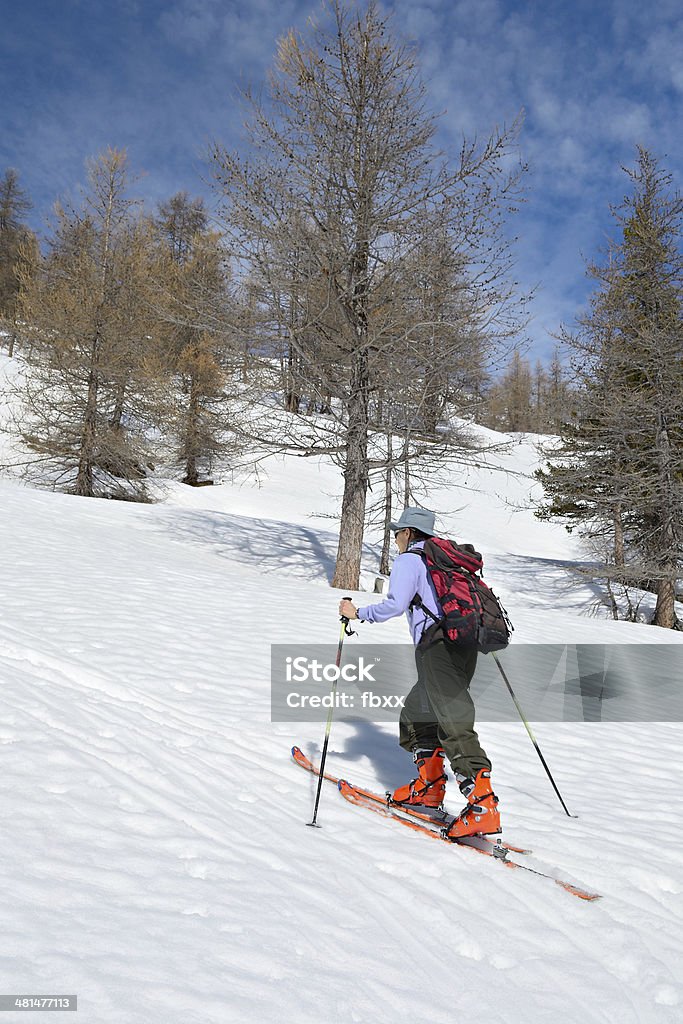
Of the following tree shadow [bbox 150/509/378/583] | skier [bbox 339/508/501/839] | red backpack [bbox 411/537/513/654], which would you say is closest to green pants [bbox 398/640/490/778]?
skier [bbox 339/508/501/839]

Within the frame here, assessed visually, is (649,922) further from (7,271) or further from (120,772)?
(7,271)

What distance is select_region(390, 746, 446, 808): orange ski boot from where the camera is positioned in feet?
13.5

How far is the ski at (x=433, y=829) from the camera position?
3.60m

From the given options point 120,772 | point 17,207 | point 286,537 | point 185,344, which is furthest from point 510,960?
point 17,207

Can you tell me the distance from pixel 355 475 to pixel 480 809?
26.0 feet

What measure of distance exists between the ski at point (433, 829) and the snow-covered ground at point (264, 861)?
7cm

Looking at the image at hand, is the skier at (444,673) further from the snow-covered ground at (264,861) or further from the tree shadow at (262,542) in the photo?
the tree shadow at (262,542)

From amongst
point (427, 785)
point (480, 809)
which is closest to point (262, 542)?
point (427, 785)

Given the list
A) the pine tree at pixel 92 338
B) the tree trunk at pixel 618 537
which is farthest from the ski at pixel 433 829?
the pine tree at pixel 92 338

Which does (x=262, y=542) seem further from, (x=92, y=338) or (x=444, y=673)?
(x=444, y=673)

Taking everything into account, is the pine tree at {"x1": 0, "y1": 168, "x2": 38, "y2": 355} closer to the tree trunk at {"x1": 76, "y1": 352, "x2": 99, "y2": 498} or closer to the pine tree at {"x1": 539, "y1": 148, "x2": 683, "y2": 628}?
the tree trunk at {"x1": 76, "y1": 352, "x2": 99, "y2": 498}

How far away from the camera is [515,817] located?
4477 millimetres

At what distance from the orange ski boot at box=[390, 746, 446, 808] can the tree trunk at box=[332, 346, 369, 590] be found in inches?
279

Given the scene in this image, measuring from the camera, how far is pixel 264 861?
329cm
